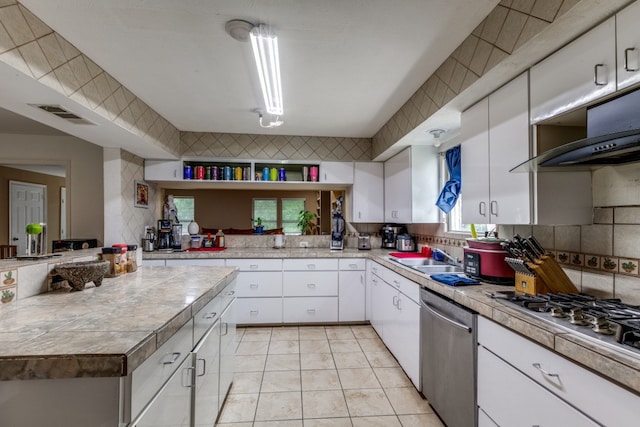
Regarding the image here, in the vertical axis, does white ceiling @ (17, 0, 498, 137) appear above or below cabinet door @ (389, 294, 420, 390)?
above

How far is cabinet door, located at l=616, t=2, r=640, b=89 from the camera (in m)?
1.05

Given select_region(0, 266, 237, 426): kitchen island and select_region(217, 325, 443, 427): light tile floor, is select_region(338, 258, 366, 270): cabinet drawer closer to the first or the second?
select_region(217, 325, 443, 427): light tile floor

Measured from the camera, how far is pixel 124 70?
225 centimetres

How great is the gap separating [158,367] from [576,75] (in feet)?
6.56

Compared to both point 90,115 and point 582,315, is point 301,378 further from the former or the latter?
point 90,115

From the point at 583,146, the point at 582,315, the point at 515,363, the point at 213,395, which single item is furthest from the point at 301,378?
the point at 583,146

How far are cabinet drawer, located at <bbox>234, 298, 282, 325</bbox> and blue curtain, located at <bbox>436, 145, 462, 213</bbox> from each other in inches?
82.7

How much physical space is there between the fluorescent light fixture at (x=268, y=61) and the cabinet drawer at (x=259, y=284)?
1.84m

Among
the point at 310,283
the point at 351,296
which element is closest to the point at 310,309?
the point at 310,283

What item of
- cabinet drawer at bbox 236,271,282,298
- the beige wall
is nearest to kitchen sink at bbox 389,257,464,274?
cabinet drawer at bbox 236,271,282,298

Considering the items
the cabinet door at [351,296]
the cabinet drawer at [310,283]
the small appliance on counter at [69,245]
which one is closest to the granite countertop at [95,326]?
the cabinet drawer at [310,283]

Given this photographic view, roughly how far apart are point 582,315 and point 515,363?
12.8 inches

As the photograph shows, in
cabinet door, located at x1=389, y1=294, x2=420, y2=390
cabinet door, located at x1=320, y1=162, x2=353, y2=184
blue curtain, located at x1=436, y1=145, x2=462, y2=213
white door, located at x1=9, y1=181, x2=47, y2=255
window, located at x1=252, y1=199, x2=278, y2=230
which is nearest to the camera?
cabinet door, located at x1=389, y1=294, x2=420, y2=390

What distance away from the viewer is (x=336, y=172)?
160 inches
